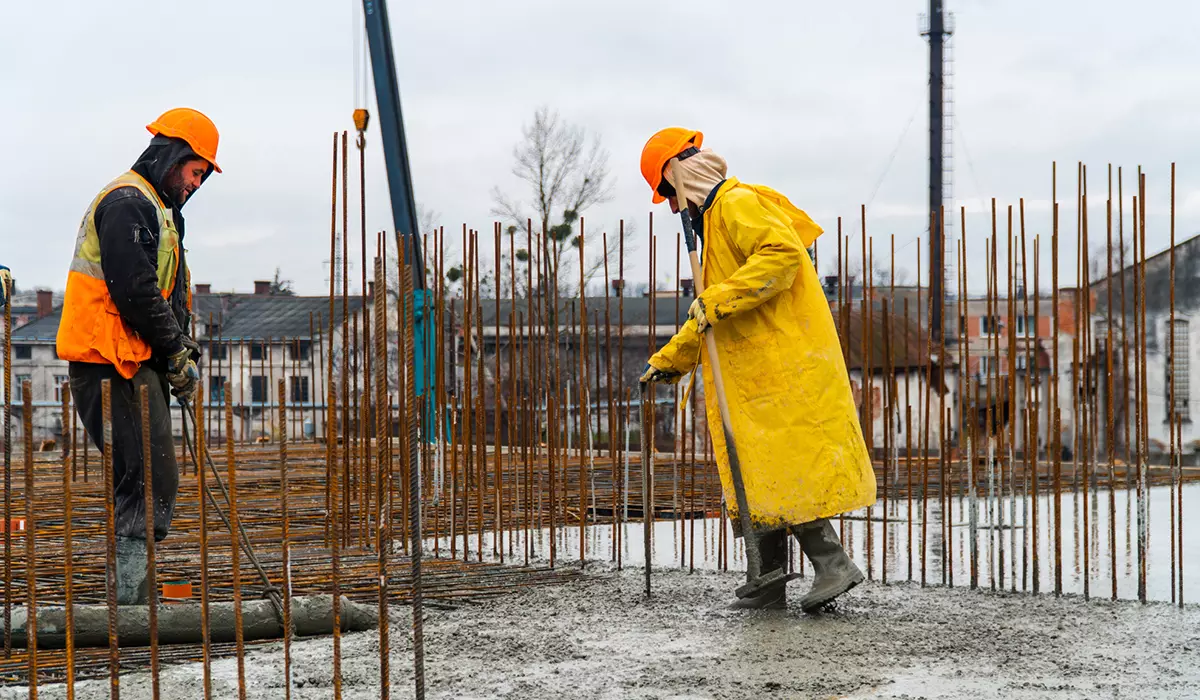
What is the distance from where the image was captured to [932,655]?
2781mm

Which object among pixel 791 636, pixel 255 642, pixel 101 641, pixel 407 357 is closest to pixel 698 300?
pixel 791 636

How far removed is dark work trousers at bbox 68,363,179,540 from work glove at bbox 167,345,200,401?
0.16 ft

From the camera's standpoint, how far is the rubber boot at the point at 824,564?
3.29m

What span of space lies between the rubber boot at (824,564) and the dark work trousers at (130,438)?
1692 mm

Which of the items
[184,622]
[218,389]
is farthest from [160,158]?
[218,389]

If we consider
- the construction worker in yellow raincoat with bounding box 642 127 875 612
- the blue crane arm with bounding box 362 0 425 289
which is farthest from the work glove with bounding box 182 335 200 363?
the blue crane arm with bounding box 362 0 425 289

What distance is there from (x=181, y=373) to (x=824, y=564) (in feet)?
5.86

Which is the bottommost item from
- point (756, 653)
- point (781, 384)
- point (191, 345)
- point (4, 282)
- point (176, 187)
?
point (756, 653)

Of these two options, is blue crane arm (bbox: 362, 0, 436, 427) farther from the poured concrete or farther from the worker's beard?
the poured concrete

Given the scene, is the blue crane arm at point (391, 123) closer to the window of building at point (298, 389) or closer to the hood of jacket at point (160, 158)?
the window of building at point (298, 389)

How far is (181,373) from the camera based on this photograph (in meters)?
3.23

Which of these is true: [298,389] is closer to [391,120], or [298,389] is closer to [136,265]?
[391,120]

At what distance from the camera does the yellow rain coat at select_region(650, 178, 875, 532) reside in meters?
3.22

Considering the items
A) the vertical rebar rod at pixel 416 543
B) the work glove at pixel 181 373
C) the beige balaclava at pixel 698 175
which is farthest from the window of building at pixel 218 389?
the vertical rebar rod at pixel 416 543
